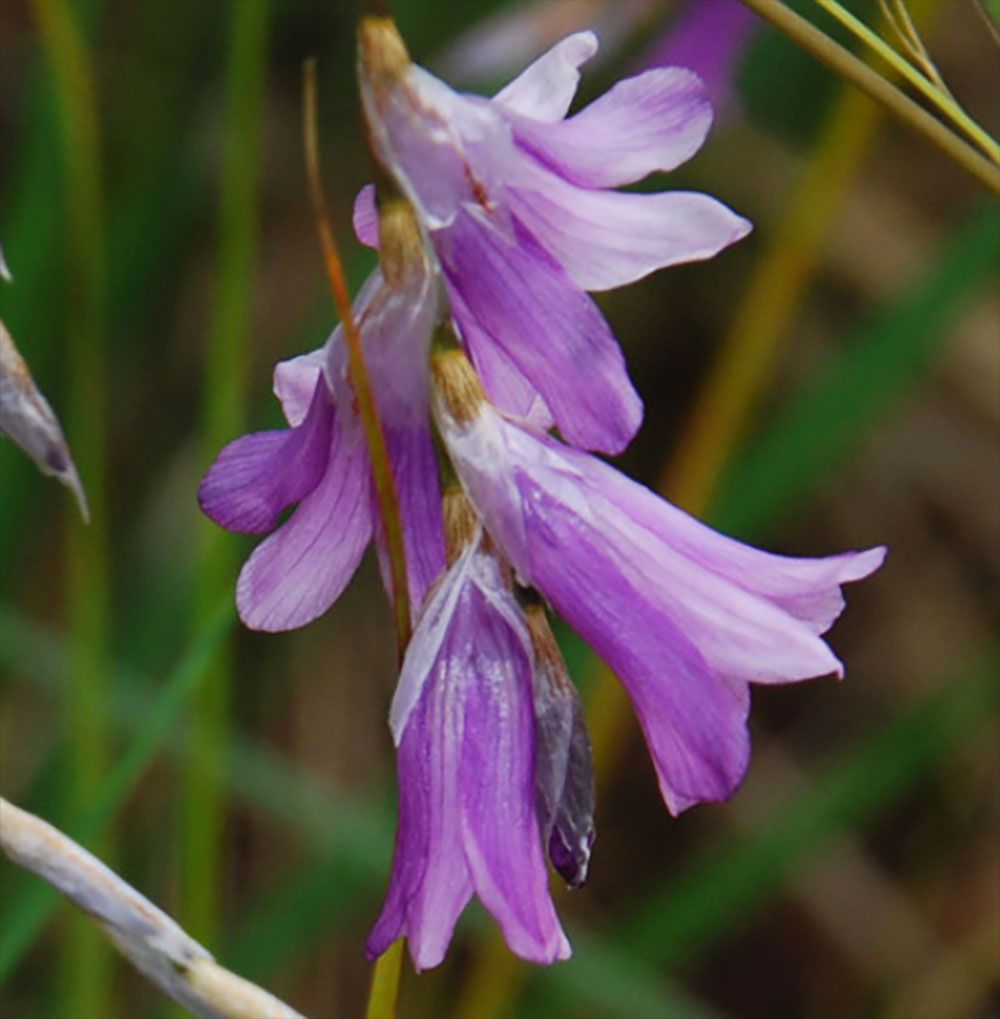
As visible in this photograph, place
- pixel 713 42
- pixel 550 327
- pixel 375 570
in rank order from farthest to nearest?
pixel 375 570, pixel 713 42, pixel 550 327

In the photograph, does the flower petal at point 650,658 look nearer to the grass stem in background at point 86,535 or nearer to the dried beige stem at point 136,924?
the dried beige stem at point 136,924

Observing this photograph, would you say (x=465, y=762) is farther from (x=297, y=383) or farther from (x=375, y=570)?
(x=375, y=570)

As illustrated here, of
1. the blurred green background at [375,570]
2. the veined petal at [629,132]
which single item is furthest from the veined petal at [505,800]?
the blurred green background at [375,570]

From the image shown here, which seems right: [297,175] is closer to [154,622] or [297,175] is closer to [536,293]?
[154,622]

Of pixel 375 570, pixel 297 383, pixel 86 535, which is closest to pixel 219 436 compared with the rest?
pixel 86 535

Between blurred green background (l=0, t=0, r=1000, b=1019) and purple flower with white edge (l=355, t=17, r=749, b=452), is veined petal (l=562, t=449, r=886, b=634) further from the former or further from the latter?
blurred green background (l=0, t=0, r=1000, b=1019)
